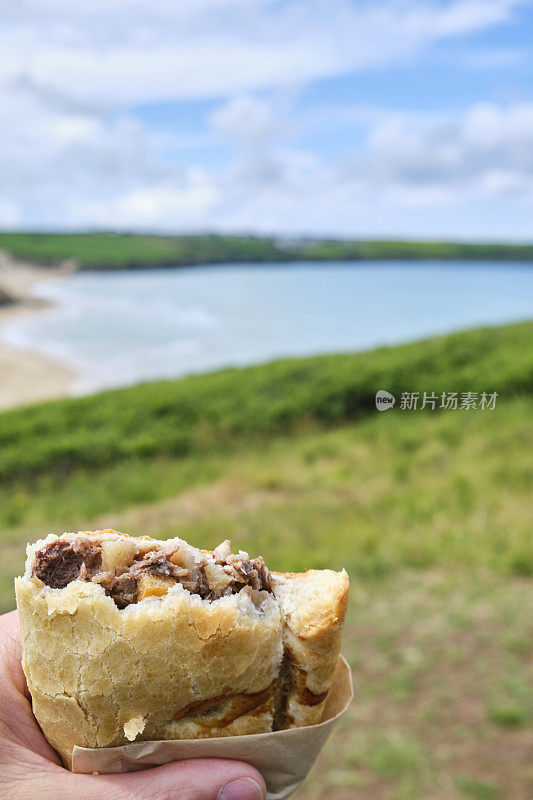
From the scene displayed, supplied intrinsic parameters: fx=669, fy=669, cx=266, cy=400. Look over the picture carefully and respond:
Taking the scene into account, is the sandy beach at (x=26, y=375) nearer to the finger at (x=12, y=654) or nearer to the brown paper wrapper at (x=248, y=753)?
the finger at (x=12, y=654)

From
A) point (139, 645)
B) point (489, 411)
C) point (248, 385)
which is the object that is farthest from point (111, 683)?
point (248, 385)

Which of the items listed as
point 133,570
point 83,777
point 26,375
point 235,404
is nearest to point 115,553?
point 133,570

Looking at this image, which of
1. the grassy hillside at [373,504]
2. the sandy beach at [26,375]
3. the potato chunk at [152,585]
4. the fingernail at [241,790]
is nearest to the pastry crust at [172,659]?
the potato chunk at [152,585]

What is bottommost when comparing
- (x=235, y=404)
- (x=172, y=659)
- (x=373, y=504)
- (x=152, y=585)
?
(x=373, y=504)

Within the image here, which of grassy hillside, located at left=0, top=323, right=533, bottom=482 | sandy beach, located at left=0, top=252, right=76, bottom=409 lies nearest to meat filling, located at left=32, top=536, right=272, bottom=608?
grassy hillside, located at left=0, top=323, right=533, bottom=482

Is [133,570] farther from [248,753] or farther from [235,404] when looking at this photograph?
[235,404]

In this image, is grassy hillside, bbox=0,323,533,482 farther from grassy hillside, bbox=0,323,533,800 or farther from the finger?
the finger
